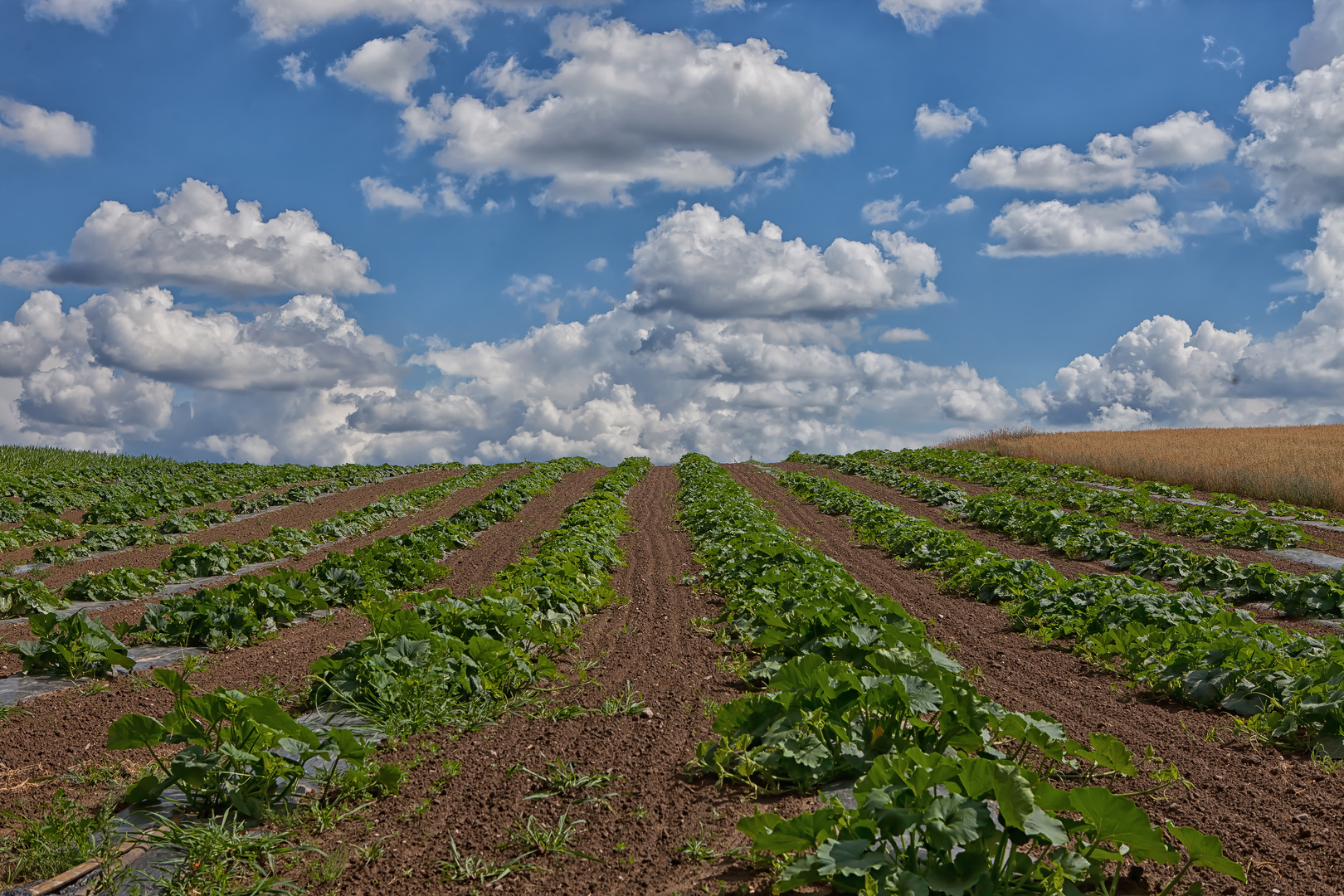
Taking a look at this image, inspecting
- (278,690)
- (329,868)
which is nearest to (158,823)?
(329,868)

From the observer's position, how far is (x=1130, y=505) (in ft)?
64.5

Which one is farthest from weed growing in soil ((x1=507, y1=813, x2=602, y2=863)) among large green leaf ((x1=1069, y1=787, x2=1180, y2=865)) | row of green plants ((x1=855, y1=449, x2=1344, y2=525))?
row of green plants ((x1=855, y1=449, x2=1344, y2=525))

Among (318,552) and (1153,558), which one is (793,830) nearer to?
(1153,558)

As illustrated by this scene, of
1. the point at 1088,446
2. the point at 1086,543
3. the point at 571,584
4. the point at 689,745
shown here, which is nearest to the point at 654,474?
the point at 1088,446

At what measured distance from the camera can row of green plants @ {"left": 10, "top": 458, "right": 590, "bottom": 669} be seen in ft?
25.8

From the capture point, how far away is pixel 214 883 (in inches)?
160

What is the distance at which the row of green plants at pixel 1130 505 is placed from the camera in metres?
15.8

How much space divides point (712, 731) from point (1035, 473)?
28226 mm

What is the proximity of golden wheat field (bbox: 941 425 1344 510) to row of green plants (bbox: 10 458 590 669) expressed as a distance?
78.6ft

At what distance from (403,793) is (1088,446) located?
4026 cm

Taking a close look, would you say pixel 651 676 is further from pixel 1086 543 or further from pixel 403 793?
pixel 1086 543

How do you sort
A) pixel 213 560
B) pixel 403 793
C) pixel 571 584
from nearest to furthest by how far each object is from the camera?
1. pixel 403 793
2. pixel 571 584
3. pixel 213 560

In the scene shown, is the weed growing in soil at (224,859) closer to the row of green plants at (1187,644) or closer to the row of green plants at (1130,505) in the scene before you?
the row of green plants at (1187,644)

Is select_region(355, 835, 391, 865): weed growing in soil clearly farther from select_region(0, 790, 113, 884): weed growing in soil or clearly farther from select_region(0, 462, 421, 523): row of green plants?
select_region(0, 462, 421, 523): row of green plants
